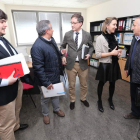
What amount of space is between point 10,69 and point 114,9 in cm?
416

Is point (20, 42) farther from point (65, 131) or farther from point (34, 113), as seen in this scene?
point (65, 131)

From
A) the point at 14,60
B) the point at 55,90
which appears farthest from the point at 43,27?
the point at 55,90

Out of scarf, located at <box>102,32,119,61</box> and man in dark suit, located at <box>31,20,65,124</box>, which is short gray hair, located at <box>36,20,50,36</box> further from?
scarf, located at <box>102,32,119,61</box>

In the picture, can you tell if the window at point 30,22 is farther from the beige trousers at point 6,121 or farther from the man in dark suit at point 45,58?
the beige trousers at point 6,121

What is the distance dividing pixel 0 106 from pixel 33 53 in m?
0.71

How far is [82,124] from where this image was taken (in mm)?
1836

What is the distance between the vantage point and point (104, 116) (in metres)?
2.00

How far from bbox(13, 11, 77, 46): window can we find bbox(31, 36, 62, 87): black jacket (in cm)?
424

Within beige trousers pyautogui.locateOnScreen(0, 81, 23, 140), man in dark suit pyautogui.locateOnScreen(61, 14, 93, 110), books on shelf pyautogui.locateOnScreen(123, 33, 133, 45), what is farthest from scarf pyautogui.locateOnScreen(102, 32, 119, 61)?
books on shelf pyautogui.locateOnScreen(123, 33, 133, 45)

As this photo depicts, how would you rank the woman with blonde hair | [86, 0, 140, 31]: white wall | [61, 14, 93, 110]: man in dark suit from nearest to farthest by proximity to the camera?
the woman with blonde hair < [61, 14, 93, 110]: man in dark suit < [86, 0, 140, 31]: white wall

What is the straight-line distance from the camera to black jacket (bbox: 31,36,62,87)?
1485 mm

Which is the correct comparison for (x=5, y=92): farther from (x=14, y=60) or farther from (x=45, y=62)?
(x=45, y=62)

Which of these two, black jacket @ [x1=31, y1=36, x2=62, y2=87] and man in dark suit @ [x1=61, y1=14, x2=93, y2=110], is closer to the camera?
black jacket @ [x1=31, y1=36, x2=62, y2=87]

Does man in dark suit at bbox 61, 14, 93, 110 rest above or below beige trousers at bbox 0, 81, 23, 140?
above
